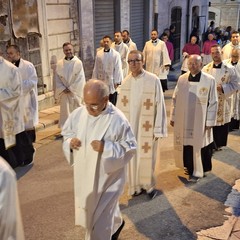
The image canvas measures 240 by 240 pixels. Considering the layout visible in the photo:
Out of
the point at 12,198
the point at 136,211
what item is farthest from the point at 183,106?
the point at 12,198

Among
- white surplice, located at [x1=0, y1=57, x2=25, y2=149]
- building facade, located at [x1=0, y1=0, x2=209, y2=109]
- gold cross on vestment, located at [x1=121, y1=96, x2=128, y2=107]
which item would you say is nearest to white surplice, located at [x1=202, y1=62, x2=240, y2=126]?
gold cross on vestment, located at [x1=121, y1=96, x2=128, y2=107]

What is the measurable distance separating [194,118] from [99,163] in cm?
245

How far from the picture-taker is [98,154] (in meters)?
3.36

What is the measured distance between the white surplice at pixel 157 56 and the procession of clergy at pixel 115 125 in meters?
3.17

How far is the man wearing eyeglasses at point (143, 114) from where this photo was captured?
4.77m

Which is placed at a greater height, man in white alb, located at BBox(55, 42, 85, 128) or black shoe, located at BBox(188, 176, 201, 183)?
man in white alb, located at BBox(55, 42, 85, 128)

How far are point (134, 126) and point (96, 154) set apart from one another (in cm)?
161

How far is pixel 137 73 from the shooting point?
4.76m

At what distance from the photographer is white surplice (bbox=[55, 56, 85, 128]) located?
7.46 m

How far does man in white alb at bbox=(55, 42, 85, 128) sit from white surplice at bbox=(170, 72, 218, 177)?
2534mm

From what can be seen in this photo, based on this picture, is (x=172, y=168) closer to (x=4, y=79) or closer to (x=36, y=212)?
(x=36, y=212)

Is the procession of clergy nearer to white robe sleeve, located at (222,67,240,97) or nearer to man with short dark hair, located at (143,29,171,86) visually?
white robe sleeve, located at (222,67,240,97)

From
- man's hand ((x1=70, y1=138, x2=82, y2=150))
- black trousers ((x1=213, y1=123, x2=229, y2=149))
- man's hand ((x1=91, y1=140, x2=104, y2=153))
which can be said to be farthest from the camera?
black trousers ((x1=213, y1=123, x2=229, y2=149))

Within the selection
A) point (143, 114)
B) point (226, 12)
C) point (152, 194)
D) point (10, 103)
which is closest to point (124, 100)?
point (143, 114)
